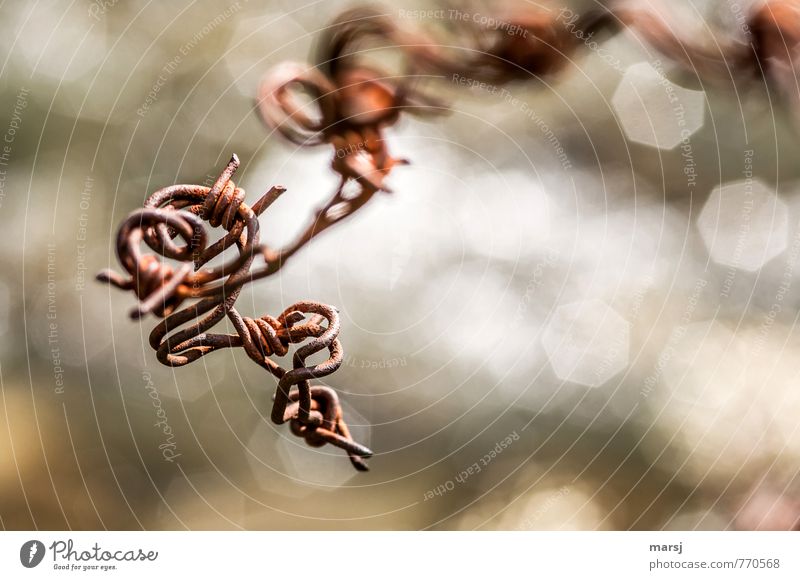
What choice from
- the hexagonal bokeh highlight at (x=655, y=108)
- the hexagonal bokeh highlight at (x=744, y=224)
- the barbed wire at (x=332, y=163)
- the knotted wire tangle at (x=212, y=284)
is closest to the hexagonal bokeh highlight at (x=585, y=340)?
the hexagonal bokeh highlight at (x=744, y=224)

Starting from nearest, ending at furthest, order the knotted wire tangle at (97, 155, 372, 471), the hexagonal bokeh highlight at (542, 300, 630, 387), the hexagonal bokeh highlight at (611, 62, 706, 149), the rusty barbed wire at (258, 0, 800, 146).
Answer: the knotted wire tangle at (97, 155, 372, 471)
the rusty barbed wire at (258, 0, 800, 146)
the hexagonal bokeh highlight at (611, 62, 706, 149)
the hexagonal bokeh highlight at (542, 300, 630, 387)

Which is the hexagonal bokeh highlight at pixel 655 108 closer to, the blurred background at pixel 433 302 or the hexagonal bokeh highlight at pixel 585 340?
the blurred background at pixel 433 302

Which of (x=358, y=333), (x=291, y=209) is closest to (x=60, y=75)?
(x=291, y=209)

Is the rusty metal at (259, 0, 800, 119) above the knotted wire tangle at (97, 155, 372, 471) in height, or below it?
above

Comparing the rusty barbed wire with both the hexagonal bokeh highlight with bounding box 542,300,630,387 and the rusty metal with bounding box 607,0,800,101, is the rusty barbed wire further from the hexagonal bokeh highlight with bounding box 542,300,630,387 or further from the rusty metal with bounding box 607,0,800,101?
the hexagonal bokeh highlight with bounding box 542,300,630,387

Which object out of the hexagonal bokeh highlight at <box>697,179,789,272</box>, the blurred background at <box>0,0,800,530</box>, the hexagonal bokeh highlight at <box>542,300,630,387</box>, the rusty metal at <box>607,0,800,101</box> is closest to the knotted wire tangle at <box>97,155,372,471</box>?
the rusty metal at <box>607,0,800,101</box>

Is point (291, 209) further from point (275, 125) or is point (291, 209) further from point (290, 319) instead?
point (290, 319)

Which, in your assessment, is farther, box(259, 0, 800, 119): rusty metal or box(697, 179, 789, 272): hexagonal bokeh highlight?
box(697, 179, 789, 272): hexagonal bokeh highlight
